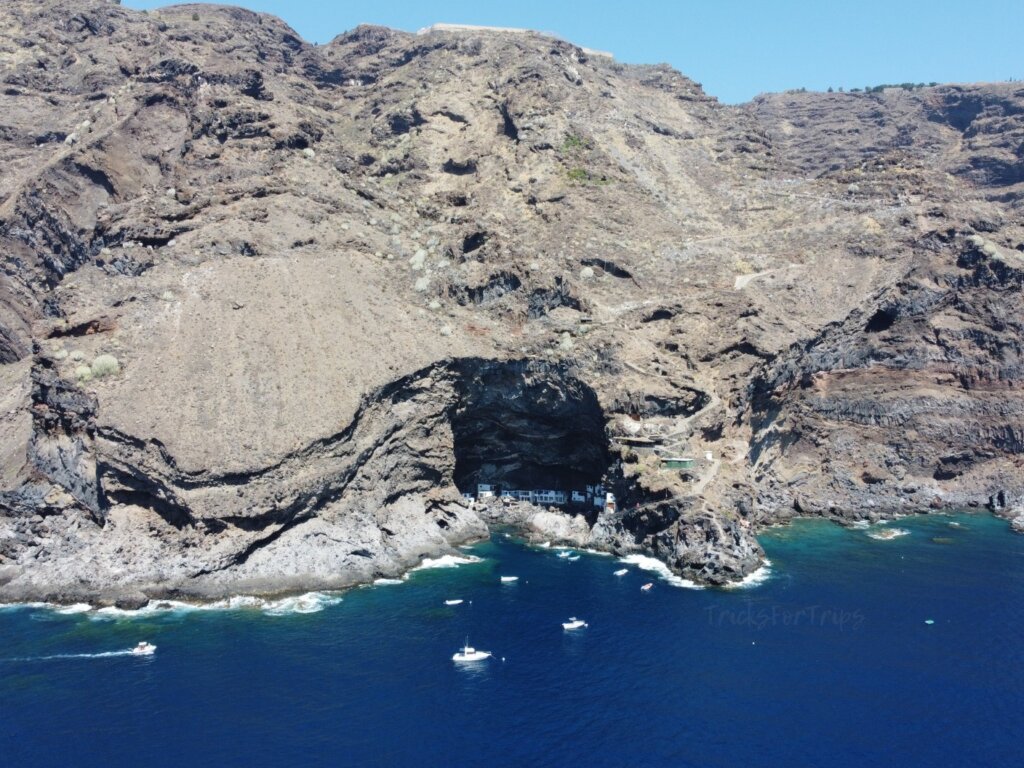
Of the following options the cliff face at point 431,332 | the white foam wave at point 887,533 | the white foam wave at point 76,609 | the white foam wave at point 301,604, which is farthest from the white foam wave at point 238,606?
the white foam wave at point 887,533

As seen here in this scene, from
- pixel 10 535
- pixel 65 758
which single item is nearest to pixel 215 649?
pixel 65 758

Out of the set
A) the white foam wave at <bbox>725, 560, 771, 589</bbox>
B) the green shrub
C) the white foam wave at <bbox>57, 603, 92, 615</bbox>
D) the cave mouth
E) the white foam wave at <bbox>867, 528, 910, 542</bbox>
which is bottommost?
the white foam wave at <bbox>57, 603, 92, 615</bbox>

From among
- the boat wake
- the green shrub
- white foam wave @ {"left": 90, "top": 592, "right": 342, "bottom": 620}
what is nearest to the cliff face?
the green shrub

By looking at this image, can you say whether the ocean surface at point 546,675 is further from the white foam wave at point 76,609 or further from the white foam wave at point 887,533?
the white foam wave at point 887,533

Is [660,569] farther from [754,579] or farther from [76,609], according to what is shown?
[76,609]

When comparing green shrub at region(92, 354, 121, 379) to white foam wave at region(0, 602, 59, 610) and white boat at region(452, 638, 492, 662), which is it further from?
white boat at region(452, 638, 492, 662)
